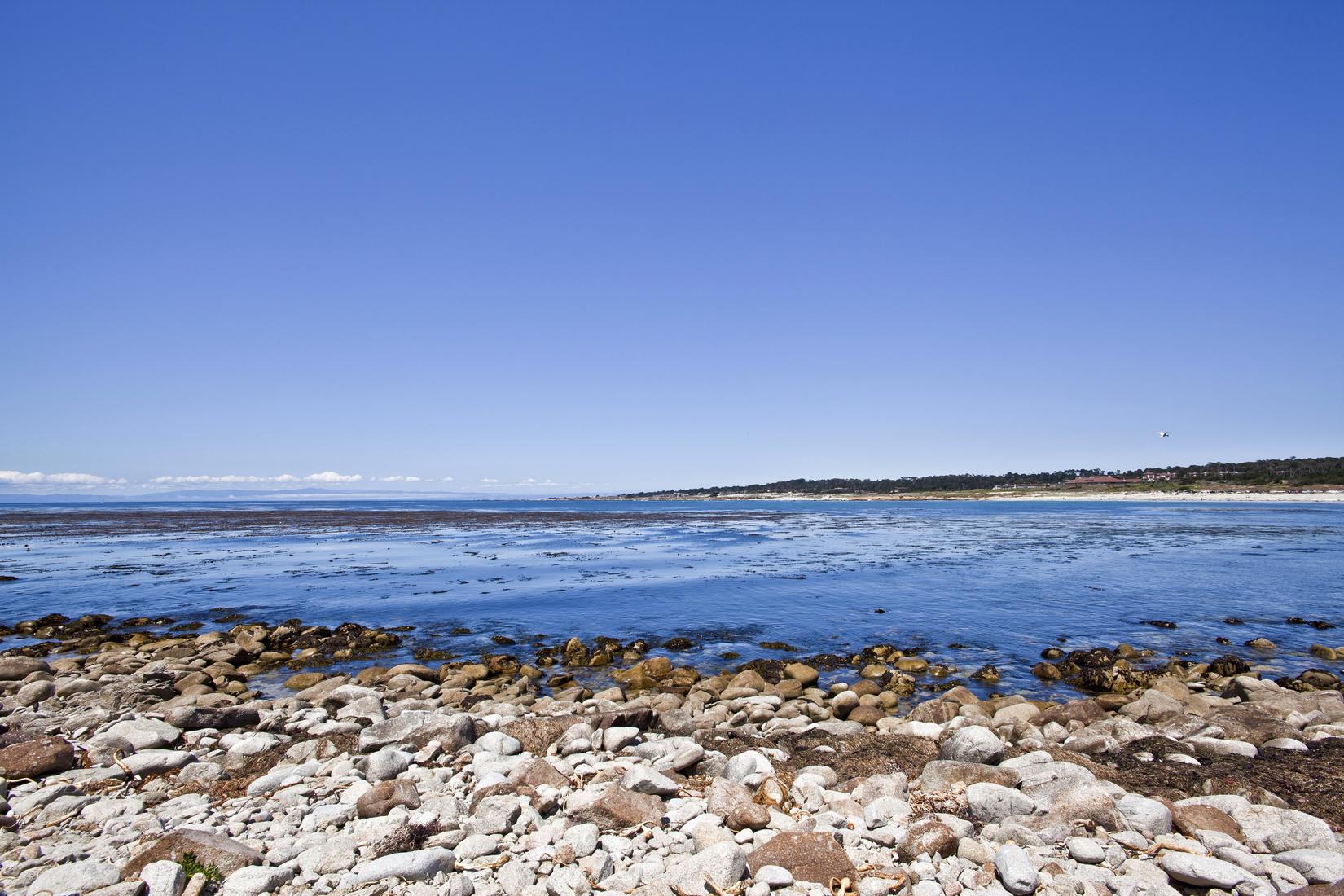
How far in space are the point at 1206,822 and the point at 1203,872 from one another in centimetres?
106

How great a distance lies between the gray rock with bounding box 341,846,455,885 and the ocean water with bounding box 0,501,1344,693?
1014 cm

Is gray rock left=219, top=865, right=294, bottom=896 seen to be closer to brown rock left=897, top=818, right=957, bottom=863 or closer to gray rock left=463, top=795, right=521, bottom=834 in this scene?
gray rock left=463, top=795, right=521, bottom=834

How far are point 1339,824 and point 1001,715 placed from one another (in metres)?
4.00

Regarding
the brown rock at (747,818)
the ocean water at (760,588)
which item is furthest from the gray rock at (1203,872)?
the ocean water at (760,588)

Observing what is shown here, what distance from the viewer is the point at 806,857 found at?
570 centimetres

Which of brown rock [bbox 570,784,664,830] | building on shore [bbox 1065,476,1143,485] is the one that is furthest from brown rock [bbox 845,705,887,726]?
building on shore [bbox 1065,476,1143,485]

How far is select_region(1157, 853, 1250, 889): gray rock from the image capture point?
215 inches

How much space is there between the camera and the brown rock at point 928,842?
591 cm

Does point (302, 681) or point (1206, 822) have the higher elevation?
point (1206, 822)

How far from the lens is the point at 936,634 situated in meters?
18.3

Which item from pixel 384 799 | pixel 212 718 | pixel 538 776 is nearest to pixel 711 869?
pixel 538 776

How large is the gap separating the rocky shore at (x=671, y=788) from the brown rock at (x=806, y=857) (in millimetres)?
20

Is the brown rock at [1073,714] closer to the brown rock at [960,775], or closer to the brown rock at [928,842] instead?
the brown rock at [960,775]

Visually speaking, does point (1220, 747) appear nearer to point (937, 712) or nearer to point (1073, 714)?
point (1073, 714)
